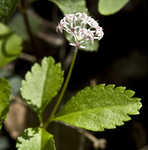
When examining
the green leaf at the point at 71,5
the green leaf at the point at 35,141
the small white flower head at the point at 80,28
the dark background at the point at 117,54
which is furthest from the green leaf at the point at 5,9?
the dark background at the point at 117,54

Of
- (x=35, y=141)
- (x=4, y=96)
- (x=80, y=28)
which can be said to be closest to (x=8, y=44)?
(x=4, y=96)

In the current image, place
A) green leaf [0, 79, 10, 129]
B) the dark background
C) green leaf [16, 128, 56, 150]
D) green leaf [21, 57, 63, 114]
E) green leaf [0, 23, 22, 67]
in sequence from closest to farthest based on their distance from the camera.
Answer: green leaf [0, 23, 22, 67] < green leaf [0, 79, 10, 129] < green leaf [16, 128, 56, 150] < green leaf [21, 57, 63, 114] < the dark background

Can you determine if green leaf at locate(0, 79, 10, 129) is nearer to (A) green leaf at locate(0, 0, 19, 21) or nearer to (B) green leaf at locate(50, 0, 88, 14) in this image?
(A) green leaf at locate(0, 0, 19, 21)

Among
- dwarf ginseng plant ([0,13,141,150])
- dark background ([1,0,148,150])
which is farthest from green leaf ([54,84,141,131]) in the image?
dark background ([1,0,148,150])

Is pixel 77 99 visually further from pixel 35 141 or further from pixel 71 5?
pixel 71 5

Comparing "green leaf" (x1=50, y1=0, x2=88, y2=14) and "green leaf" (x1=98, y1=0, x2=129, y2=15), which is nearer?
"green leaf" (x1=98, y1=0, x2=129, y2=15)

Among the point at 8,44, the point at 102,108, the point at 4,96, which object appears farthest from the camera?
the point at 102,108
